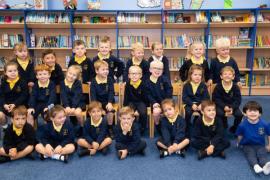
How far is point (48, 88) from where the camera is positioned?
3893mm

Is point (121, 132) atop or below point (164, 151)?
atop

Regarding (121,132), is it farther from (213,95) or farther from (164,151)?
(213,95)

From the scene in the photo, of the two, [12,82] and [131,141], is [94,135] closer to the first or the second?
[131,141]

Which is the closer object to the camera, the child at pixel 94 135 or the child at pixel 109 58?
the child at pixel 94 135

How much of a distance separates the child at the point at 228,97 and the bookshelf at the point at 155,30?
2.37m

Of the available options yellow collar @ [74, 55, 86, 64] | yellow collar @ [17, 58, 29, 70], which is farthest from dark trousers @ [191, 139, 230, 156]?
yellow collar @ [17, 58, 29, 70]

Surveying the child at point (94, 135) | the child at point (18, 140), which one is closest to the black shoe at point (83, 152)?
the child at point (94, 135)

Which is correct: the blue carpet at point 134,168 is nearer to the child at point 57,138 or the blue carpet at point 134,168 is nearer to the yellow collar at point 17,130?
the child at point 57,138

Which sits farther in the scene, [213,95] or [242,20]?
[242,20]

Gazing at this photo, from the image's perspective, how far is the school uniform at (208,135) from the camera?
127 inches

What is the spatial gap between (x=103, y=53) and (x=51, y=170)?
2.13 meters

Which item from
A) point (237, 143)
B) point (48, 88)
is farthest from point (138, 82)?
point (237, 143)

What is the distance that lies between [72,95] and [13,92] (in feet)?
2.55

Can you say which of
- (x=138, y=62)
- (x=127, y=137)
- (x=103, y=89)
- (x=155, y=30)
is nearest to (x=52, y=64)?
(x=103, y=89)
